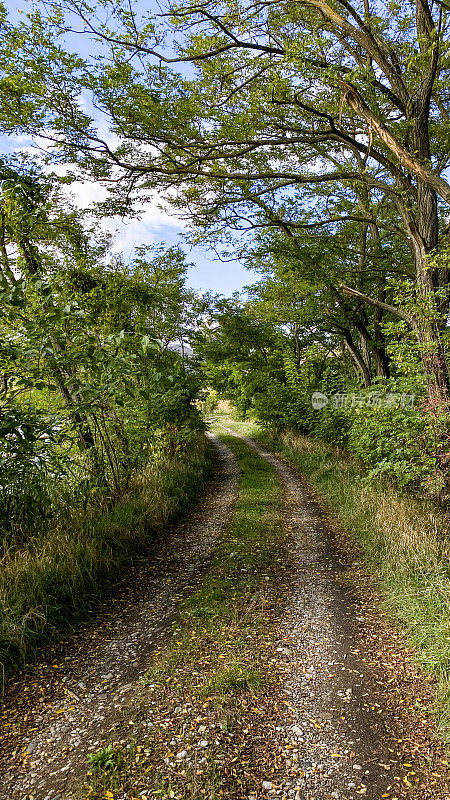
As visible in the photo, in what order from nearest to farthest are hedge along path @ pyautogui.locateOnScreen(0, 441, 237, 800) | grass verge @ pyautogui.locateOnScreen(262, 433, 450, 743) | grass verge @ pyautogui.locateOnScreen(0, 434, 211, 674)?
1. hedge along path @ pyautogui.locateOnScreen(0, 441, 237, 800)
2. grass verge @ pyautogui.locateOnScreen(262, 433, 450, 743)
3. grass verge @ pyautogui.locateOnScreen(0, 434, 211, 674)

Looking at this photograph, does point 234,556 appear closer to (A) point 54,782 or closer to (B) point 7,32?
(A) point 54,782

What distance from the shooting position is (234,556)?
243 inches

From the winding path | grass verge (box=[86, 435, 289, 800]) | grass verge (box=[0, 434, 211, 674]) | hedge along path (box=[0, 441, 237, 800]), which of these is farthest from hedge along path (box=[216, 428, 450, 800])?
grass verge (box=[0, 434, 211, 674])

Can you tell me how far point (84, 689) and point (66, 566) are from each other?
4.56 ft

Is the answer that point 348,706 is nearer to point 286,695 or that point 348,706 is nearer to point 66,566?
point 286,695

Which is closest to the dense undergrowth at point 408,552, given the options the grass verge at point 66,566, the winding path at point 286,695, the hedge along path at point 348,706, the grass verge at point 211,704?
the hedge along path at point 348,706

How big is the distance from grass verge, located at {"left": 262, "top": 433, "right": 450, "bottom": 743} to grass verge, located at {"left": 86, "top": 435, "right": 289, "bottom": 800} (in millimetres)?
1331

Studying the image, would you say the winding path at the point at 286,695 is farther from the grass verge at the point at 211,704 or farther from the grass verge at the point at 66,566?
the grass verge at the point at 66,566

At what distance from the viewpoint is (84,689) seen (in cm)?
346

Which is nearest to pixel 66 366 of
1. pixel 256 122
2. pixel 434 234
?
pixel 256 122

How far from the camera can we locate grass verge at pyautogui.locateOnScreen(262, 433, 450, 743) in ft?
12.1

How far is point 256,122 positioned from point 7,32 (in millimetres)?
3997

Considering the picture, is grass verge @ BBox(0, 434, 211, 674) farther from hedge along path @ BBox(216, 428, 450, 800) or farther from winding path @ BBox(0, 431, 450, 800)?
hedge along path @ BBox(216, 428, 450, 800)

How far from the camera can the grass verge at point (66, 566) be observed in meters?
3.80
